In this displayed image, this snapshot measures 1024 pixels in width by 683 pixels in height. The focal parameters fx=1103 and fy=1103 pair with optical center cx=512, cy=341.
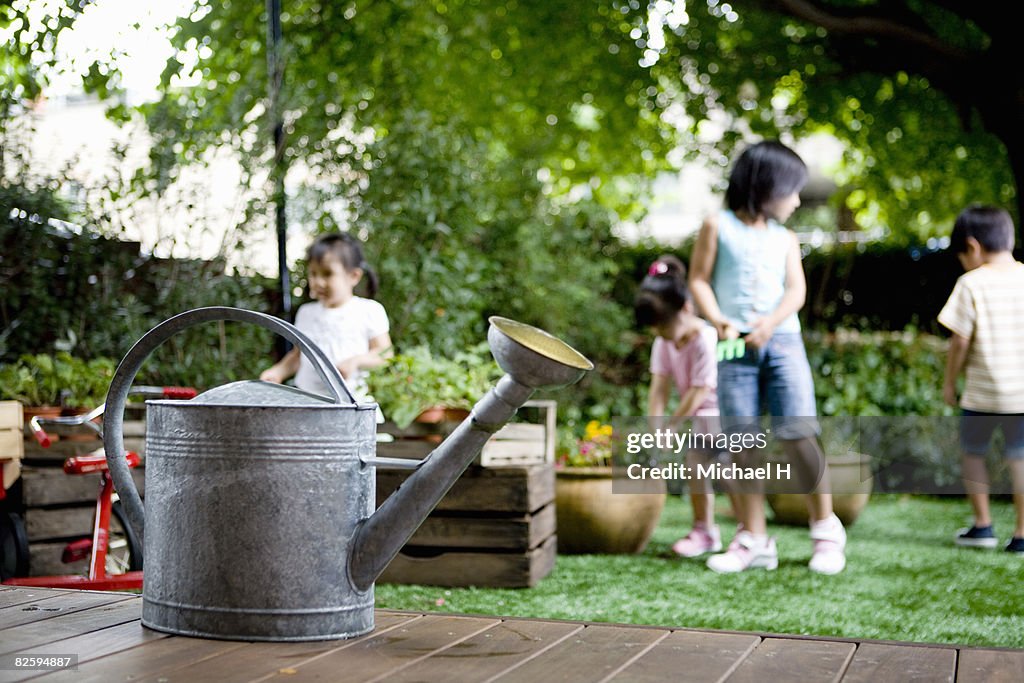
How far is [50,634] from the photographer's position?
1.67 meters

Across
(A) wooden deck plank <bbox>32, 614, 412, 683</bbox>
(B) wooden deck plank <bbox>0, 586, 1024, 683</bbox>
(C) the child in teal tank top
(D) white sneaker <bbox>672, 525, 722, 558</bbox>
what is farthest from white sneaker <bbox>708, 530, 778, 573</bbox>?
(A) wooden deck plank <bbox>32, 614, 412, 683</bbox>

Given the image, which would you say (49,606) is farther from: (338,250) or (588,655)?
(338,250)

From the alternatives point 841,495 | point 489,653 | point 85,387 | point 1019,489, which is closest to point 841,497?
point 841,495

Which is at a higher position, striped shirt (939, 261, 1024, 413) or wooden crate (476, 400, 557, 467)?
striped shirt (939, 261, 1024, 413)

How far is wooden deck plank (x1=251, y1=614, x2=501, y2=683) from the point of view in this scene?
150cm

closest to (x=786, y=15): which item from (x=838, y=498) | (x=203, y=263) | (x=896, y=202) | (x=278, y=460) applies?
(x=896, y=202)

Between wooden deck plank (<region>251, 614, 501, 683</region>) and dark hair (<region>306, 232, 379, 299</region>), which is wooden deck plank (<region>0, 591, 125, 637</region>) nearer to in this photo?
wooden deck plank (<region>251, 614, 501, 683</region>)

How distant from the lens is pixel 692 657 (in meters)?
1.59

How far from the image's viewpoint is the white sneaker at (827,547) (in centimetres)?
411

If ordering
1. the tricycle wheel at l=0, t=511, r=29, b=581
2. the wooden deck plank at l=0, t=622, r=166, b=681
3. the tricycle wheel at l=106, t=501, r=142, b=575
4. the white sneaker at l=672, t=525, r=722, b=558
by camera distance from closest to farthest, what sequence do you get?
the wooden deck plank at l=0, t=622, r=166, b=681, the tricycle wheel at l=0, t=511, r=29, b=581, the tricycle wheel at l=106, t=501, r=142, b=575, the white sneaker at l=672, t=525, r=722, b=558

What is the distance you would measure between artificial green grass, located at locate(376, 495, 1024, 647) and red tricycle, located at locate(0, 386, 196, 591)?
821 millimetres

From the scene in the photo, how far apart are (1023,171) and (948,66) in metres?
0.81

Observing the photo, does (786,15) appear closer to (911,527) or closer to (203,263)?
(911,527)

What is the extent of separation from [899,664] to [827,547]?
2.71 meters
